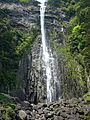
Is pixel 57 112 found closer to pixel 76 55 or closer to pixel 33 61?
pixel 33 61

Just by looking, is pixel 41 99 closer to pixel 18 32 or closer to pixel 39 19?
pixel 18 32

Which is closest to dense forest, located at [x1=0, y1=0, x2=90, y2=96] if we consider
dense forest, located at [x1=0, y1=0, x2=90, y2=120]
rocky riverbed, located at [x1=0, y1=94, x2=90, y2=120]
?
dense forest, located at [x1=0, y1=0, x2=90, y2=120]

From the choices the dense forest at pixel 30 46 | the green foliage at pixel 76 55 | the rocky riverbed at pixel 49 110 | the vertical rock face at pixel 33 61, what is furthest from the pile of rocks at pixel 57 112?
the dense forest at pixel 30 46

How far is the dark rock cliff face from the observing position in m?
15.8

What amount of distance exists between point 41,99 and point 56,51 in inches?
356

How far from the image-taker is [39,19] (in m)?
27.4

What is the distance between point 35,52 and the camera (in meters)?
20.7

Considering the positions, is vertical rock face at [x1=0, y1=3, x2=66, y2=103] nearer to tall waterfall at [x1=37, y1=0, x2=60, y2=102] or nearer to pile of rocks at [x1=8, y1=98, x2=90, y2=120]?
tall waterfall at [x1=37, y1=0, x2=60, y2=102]

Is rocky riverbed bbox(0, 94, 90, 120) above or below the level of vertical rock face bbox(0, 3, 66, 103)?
below

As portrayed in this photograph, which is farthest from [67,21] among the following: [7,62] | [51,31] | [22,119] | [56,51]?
[22,119]

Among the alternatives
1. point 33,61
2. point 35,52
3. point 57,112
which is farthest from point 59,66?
point 57,112

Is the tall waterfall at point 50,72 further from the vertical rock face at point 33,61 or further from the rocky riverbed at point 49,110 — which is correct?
the rocky riverbed at point 49,110

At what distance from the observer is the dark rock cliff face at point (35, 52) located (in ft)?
51.9

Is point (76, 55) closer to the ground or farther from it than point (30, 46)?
closer to the ground
